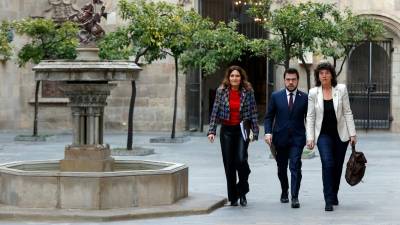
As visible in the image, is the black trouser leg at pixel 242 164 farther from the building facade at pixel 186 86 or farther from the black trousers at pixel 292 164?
the building facade at pixel 186 86

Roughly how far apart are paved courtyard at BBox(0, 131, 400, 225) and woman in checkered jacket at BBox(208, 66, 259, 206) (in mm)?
446

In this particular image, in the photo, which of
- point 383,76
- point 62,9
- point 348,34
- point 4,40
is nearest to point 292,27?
point 348,34

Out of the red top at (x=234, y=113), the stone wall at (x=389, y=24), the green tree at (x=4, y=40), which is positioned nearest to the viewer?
the red top at (x=234, y=113)

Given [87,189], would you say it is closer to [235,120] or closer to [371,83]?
[235,120]

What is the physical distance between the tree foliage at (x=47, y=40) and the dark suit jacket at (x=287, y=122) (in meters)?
13.5

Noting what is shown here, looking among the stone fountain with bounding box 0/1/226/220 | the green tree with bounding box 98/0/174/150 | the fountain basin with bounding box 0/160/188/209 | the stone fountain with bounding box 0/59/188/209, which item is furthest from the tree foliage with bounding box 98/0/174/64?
the fountain basin with bounding box 0/160/188/209

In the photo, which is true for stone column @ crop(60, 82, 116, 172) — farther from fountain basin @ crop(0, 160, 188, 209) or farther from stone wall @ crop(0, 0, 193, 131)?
stone wall @ crop(0, 0, 193, 131)

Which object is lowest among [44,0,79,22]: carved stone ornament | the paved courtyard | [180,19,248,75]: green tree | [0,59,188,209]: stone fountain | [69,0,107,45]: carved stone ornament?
the paved courtyard

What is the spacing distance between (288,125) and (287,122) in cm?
4

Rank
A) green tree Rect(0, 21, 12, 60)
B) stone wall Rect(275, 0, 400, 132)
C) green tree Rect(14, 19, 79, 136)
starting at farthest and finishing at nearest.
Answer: stone wall Rect(275, 0, 400, 132) → green tree Rect(14, 19, 79, 136) → green tree Rect(0, 21, 12, 60)

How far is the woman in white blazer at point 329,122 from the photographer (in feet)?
37.5

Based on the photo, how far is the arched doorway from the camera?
28.5 metres

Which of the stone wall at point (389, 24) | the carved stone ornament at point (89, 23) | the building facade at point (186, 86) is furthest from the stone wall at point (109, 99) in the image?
the stone wall at point (389, 24)

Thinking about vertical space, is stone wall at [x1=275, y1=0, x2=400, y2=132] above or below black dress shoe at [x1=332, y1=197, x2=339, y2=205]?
above
